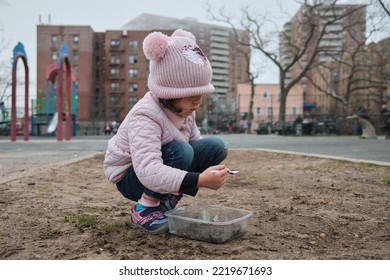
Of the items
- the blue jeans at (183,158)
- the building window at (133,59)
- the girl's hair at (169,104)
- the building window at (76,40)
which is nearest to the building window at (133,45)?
the building window at (133,59)

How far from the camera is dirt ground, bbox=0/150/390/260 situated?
1079 mm

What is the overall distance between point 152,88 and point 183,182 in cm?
33

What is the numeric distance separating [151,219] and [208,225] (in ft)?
0.75

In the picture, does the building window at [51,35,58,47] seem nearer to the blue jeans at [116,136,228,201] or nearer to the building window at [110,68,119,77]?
the building window at [110,68,119,77]

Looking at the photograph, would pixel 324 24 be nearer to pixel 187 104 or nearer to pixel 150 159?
pixel 187 104

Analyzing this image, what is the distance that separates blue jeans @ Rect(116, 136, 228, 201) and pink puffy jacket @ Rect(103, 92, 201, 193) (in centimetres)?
3

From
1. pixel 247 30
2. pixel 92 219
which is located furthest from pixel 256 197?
pixel 247 30

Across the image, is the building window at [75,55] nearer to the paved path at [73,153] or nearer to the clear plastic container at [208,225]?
the paved path at [73,153]

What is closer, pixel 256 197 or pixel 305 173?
pixel 256 197

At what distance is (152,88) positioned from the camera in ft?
4.19

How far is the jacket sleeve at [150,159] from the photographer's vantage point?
1.15 m

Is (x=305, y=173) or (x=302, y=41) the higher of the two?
(x=302, y=41)
